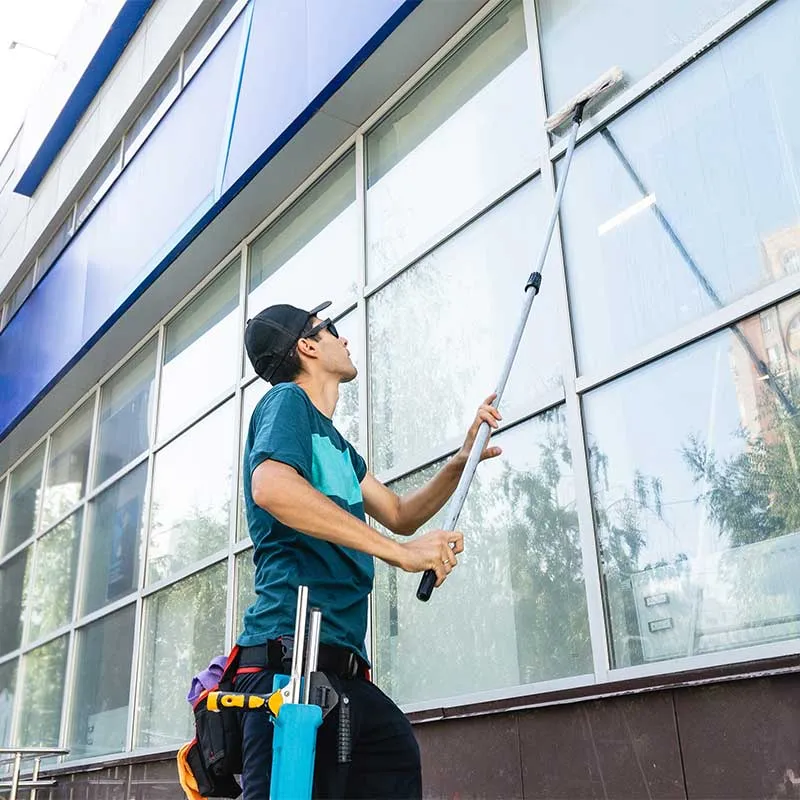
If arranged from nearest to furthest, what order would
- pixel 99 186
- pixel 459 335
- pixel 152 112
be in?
1. pixel 459 335
2. pixel 152 112
3. pixel 99 186

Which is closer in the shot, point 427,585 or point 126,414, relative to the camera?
point 427,585

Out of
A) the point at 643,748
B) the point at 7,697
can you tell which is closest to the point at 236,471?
the point at 643,748

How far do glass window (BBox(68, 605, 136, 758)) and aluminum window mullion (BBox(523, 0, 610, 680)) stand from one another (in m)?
4.30

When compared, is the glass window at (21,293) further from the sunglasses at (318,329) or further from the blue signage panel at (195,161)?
the sunglasses at (318,329)

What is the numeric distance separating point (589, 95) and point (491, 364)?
1158mm

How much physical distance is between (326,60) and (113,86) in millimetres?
4632

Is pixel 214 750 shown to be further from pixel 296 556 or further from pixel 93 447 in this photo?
pixel 93 447

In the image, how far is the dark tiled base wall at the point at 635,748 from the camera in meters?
2.48

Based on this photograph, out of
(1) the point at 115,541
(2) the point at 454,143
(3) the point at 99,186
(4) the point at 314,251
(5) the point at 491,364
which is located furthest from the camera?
(3) the point at 99,186

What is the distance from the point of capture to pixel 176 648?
6102mm

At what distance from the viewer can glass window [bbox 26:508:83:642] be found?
8.02 metres

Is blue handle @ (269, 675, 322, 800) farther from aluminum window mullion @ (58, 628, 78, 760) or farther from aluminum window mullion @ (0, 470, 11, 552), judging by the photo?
aluminum window mullion @ (0, 470, 11, 552)

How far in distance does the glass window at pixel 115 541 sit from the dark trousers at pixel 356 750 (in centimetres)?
490

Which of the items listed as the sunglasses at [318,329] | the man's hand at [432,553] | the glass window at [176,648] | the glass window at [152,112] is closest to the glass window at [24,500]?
the glass window at [152,112]
